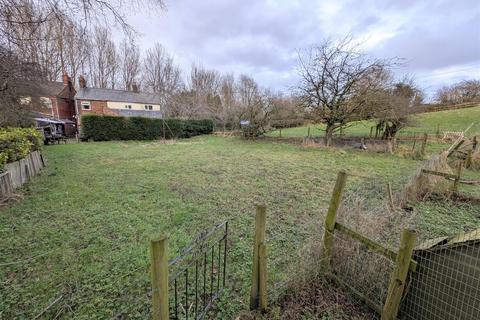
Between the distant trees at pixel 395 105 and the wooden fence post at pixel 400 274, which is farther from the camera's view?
the distant trees at pixel 395 105

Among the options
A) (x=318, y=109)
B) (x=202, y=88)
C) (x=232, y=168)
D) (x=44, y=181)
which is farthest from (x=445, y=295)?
(x=202, y=88)

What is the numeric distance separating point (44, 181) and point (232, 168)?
17.2 feet

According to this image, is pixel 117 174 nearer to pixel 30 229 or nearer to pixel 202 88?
Answer: pixel 30 229

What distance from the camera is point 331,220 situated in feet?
6.73

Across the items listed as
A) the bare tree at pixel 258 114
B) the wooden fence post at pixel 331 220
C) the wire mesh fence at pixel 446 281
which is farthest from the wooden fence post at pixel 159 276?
the bare tree at pixel 258 114

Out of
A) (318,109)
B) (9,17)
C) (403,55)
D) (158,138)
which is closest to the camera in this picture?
(9,17)

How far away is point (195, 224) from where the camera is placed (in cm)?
356

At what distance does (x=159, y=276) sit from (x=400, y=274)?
5.44ft

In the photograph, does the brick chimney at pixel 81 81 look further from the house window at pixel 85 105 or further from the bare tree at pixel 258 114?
the bare tree at pixel 258 114

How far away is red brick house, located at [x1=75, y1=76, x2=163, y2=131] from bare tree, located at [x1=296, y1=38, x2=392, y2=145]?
1614 centimetres

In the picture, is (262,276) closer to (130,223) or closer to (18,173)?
(130,223)

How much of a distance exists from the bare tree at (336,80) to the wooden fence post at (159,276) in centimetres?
1218

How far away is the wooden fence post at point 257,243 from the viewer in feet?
5.43

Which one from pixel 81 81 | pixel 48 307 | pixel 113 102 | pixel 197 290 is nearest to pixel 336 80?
pixel 197 290
